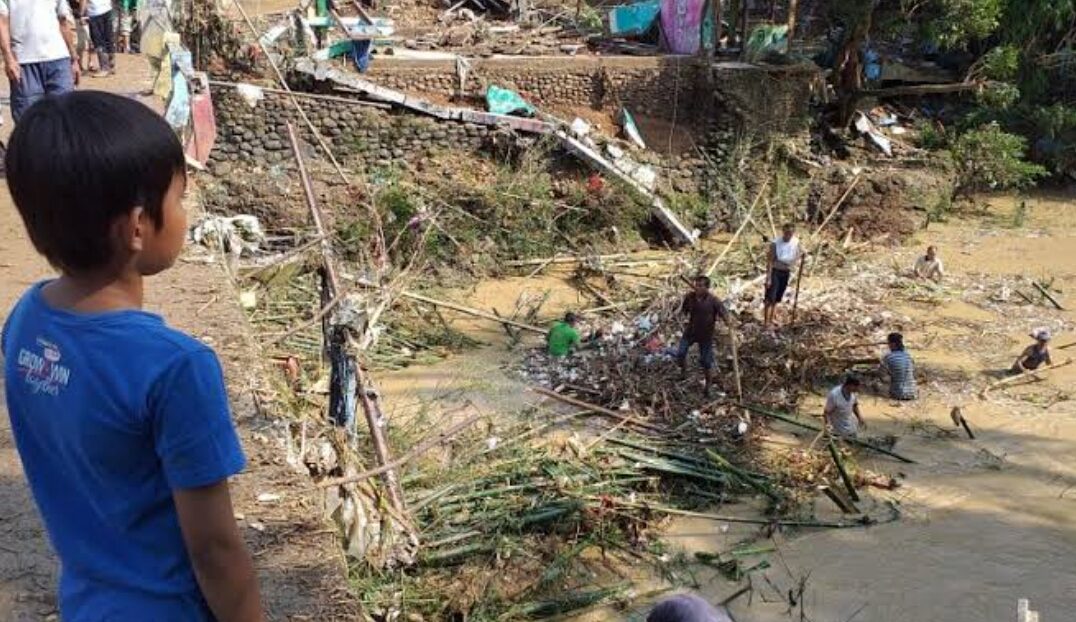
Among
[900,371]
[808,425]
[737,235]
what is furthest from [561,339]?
[737,235]

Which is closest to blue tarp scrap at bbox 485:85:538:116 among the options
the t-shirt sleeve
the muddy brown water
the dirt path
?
the muddy brown water

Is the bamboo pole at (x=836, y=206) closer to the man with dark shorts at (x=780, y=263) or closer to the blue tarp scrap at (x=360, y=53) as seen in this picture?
the man with dark shorts at (x=780, y=263)

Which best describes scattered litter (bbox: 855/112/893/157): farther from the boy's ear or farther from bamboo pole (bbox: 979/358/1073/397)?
the boy's ear

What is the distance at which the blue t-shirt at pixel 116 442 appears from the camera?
131 centimetres

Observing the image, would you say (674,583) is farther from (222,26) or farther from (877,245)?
(222,26)

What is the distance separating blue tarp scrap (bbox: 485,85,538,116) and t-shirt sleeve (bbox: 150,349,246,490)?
12.8 metres

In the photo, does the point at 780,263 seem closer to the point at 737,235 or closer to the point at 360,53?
the point at 737,235

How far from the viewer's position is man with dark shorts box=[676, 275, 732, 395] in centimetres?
881

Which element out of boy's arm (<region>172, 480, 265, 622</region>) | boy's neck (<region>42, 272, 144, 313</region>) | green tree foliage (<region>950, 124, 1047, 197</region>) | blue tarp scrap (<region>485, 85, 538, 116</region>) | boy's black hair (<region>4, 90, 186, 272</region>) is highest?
boy's black hair (<region>4, 90, 186, 272</region>)

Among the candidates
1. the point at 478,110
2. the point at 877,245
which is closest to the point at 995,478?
the point at 877,245

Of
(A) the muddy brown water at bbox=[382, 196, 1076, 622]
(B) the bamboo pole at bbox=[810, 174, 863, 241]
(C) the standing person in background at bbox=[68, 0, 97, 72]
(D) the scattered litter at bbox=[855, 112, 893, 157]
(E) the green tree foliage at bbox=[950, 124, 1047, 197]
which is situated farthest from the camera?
(D) the scattered litter at bbox=[855, 112, 893, 157]

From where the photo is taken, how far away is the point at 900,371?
9.11 metres

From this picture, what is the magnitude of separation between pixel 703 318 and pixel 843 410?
1431mm

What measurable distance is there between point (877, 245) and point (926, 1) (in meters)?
3.28
